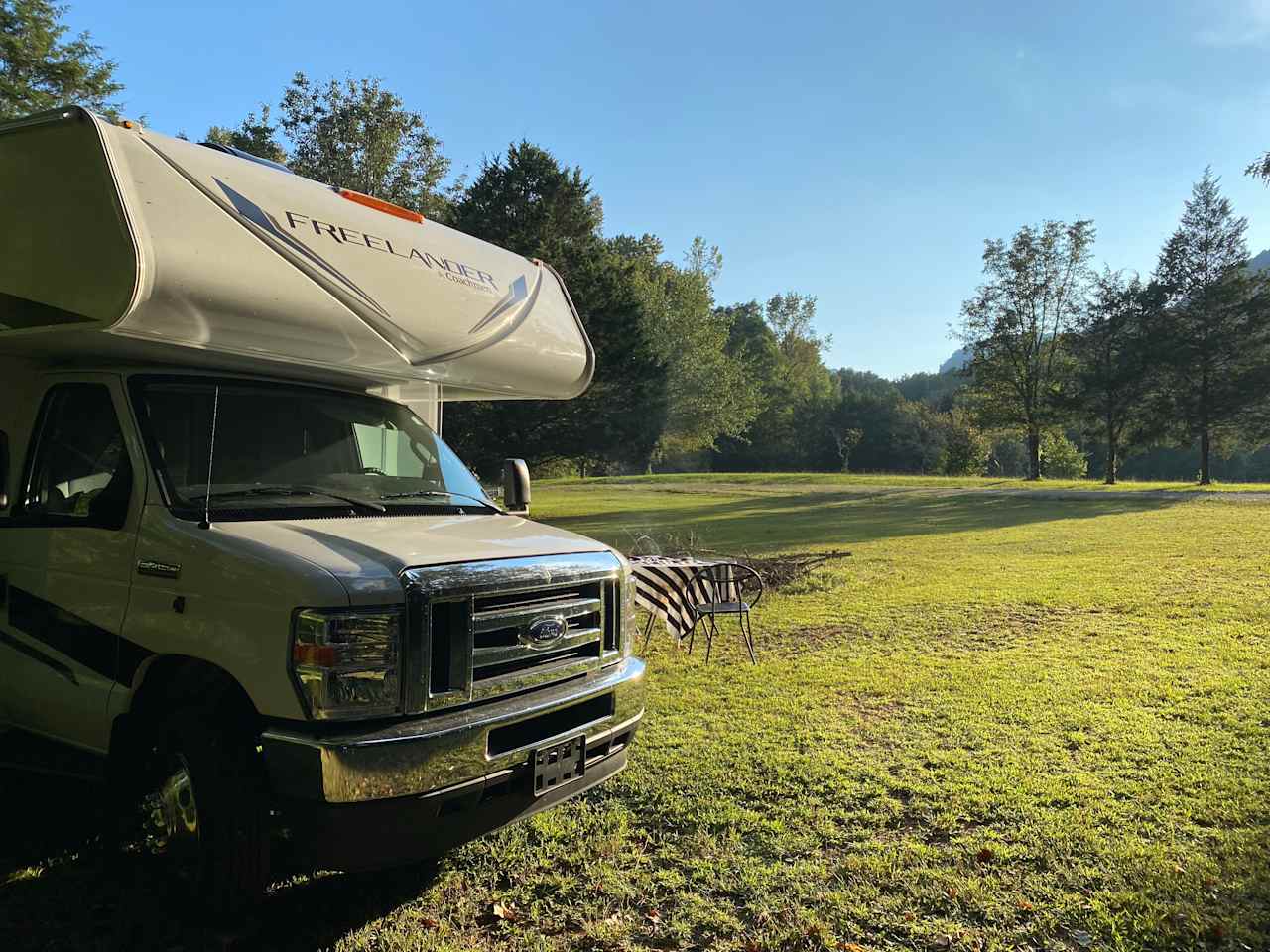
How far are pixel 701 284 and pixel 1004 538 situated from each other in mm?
32265

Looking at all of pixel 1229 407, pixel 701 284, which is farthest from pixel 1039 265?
pixel 701 284

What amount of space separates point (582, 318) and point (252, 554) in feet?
87.4

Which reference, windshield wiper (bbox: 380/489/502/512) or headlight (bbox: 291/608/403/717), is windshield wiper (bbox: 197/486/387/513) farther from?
headlight (bbox: 291/608/403/717)

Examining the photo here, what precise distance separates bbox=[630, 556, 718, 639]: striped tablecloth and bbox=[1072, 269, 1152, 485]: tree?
37.1 m

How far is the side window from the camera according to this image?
12.6ft

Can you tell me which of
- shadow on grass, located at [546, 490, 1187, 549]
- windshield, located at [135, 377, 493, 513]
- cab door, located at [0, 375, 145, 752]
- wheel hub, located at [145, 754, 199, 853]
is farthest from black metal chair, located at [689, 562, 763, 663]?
shadow on grass, located at [546, 490, 1187, 549]

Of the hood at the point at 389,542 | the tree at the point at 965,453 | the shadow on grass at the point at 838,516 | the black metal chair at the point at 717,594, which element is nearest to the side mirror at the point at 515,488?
the hood at the point at 389,542

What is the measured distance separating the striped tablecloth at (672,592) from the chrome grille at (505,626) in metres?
3.72

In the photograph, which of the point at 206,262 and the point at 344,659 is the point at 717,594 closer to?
the point at 344,659

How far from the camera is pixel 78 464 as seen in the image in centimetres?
414

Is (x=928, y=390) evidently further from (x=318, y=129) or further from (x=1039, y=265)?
(x=318, y=129)

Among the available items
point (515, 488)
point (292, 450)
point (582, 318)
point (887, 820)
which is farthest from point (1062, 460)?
point (292, 450)

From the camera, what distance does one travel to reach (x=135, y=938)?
11.3 ft

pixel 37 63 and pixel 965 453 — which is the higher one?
pixel 37 63
